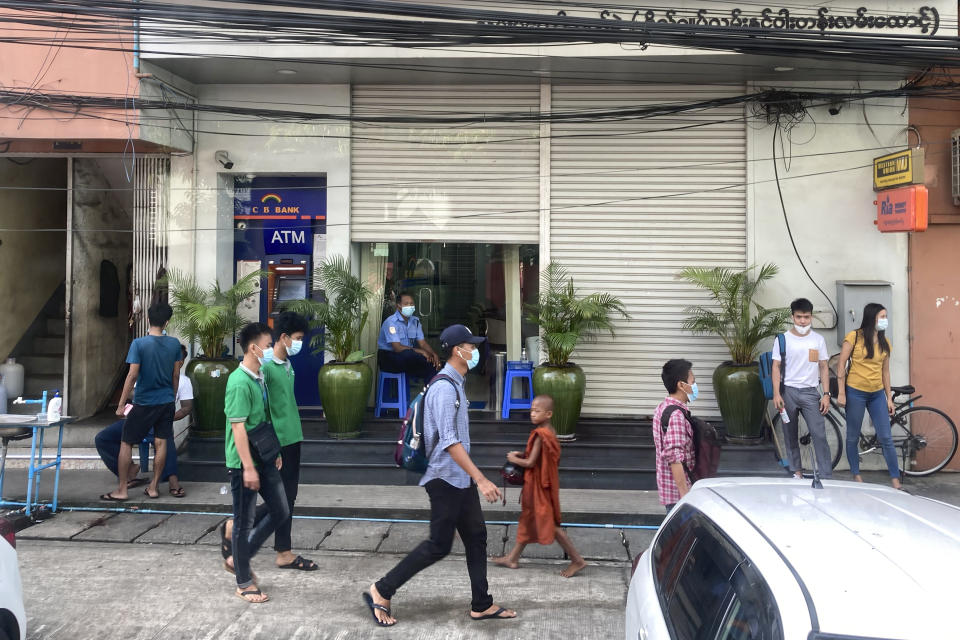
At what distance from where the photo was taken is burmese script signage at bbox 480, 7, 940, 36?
8.30 metres

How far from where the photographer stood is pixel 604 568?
615cm

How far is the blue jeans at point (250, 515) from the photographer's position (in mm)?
5309

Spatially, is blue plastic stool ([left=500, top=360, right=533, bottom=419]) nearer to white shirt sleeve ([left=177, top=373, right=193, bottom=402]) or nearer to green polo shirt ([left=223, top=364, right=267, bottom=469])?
white shirt sleeve ([left=177, top=373, right=193, bottom=402])

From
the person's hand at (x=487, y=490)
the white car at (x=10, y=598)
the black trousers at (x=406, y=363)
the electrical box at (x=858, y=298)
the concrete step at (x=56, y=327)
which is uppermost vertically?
the electrical box at (x=858, y=298)

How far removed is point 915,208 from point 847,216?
124 centimetres

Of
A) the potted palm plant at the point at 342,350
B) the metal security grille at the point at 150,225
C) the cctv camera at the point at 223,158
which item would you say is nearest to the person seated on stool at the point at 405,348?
the potted palm plant at the point at 342,350

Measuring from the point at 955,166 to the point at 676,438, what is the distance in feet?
19.7

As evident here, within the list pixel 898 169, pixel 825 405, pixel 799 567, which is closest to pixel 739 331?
pixel 825 405

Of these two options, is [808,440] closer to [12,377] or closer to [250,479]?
[250,479]

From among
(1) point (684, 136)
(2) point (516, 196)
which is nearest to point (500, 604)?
(2) point (516, 196)

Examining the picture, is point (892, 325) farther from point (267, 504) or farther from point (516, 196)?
point (267, 504)

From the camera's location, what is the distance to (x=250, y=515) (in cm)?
536

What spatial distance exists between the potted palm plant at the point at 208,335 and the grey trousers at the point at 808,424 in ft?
19.5

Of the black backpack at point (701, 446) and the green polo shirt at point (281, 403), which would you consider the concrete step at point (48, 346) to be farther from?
the black backpack at point (701, 446)
